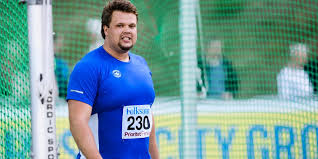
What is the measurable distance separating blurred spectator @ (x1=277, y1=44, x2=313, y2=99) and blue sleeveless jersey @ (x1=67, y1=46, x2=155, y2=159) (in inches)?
169

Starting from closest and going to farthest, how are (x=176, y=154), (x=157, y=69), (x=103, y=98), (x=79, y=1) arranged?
(x=103, y=98), (x=176, y=154), (x=157, y=69), (x=79, y=1)

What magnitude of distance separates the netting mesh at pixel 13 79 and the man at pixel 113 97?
54.9 inches

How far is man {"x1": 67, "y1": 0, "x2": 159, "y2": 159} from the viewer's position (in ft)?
11.7

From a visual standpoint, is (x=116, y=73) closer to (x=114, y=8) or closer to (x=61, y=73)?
(x=114, y=8)

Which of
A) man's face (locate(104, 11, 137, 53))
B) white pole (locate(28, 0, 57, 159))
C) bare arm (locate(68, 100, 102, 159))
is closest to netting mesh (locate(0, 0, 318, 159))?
man's face (locate(104, 11, 137, 53))

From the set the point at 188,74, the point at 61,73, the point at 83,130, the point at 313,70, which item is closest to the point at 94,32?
the point at 61,73

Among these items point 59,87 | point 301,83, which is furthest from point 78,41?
point 301,83

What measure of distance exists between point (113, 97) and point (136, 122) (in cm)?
26

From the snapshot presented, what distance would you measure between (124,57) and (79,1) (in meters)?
5.12

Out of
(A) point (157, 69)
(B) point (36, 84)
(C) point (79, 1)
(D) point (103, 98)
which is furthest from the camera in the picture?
(C) point (79, 1)

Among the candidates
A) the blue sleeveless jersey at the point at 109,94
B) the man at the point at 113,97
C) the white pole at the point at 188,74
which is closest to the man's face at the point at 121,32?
the man at the point at 113,97

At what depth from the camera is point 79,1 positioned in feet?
28.9

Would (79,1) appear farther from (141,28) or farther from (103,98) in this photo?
(103,98)

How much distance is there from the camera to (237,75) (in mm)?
8031
